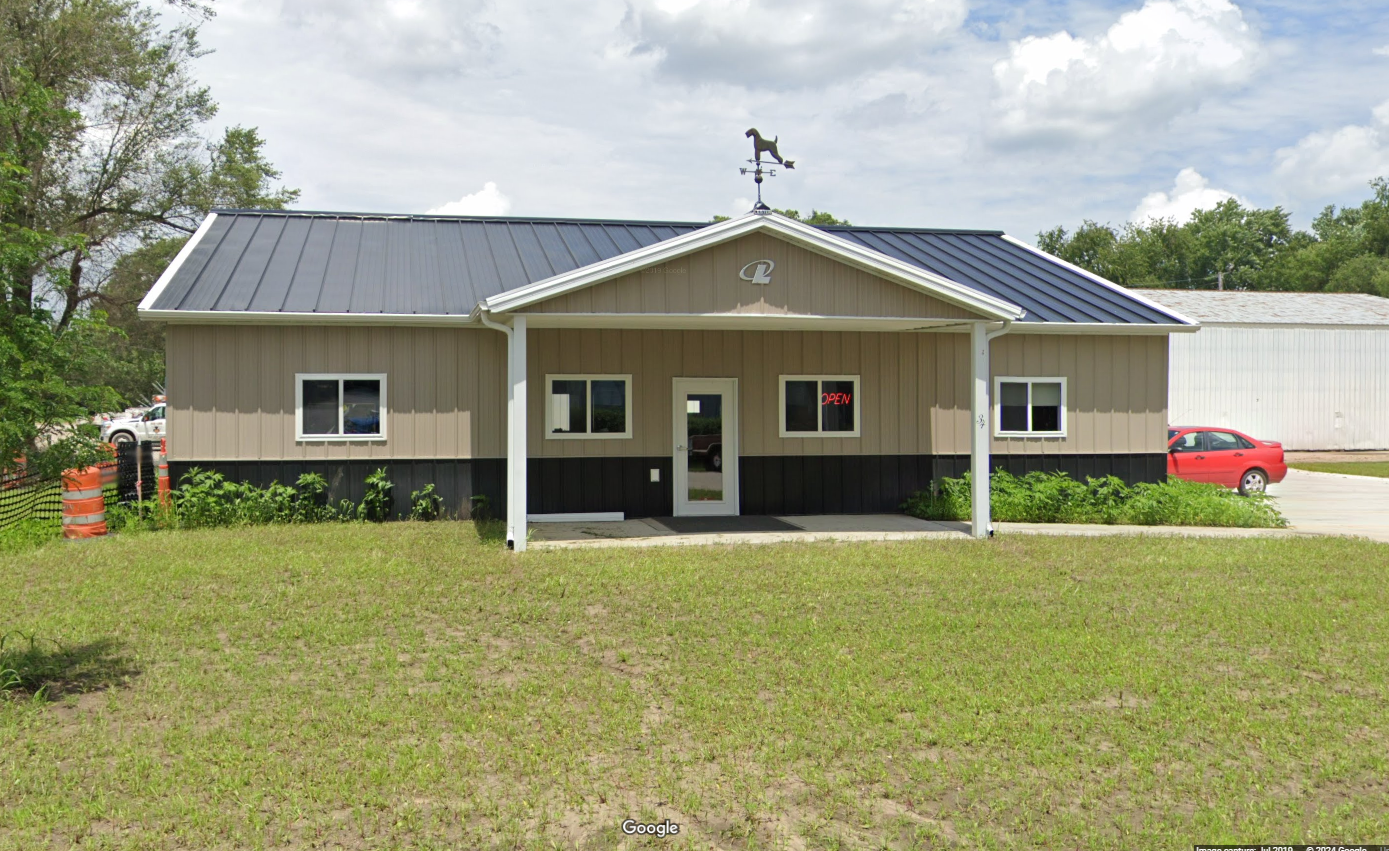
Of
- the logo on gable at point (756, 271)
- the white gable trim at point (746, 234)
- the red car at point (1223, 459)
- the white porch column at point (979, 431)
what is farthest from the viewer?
the red car at point (1223, 459)

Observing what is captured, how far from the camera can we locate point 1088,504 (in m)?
14.9

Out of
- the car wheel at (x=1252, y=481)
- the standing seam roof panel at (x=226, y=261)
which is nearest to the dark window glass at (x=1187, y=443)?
the car wheel at (x=1252, y=481)

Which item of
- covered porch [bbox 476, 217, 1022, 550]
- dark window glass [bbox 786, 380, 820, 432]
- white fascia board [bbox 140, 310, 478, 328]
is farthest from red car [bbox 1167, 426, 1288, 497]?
white fascia board [bbox 140, 310, 478, 328]

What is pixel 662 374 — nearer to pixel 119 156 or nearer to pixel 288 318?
pixel 288 318

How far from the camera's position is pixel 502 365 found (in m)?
14.3

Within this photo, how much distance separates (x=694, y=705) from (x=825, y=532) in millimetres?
7119

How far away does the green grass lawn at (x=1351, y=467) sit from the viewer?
2485 cm

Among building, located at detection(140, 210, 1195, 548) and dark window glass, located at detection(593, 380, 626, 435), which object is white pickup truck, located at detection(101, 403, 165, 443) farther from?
dark window glass, located at detection(593, 380, 626, 435)

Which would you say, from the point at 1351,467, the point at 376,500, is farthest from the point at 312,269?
the point at 1351,467

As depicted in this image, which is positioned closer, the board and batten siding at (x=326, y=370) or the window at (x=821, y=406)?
the board and batten siding at (x=326, y=370)

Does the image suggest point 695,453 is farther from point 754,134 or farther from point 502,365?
point 754,134

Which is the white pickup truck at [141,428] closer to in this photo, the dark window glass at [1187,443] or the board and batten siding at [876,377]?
the board and batten siding at [876,377]

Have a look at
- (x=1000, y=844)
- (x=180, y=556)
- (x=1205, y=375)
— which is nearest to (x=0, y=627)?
(x=180, y=556)

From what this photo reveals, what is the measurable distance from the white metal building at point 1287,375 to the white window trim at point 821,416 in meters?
18.6
